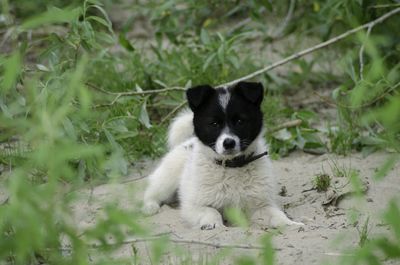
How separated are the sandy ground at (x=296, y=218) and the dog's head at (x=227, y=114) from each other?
56 centimetres

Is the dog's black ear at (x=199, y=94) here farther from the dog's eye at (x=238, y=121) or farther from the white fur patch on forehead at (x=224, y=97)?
the dog's eye at (x=238, y=121)

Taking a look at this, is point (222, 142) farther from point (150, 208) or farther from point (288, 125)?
point (288, 125)

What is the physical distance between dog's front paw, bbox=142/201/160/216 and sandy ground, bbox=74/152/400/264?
49 mm

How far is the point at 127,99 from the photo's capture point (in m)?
5.86

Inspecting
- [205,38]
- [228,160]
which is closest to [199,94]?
[228,160]

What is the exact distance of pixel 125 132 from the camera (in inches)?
209

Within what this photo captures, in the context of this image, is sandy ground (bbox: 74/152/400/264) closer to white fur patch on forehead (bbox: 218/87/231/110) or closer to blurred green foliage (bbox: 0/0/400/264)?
blurred green foliage (bbox: 0/0/400/264)

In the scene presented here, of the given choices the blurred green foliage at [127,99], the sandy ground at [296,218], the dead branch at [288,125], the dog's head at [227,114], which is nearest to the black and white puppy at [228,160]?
the dog's head at [227,114]

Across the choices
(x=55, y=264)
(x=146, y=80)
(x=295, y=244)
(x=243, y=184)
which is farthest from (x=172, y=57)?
(x=55, y=264)

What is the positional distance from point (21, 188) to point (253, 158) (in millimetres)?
2643

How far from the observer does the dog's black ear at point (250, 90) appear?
4938mm

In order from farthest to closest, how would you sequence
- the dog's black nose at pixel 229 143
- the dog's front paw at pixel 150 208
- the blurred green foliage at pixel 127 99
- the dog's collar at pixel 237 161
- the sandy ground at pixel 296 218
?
the dog's front paw at pixel 150 208 → the dog's collar at pixel 237 161 → the dog's black nose at pixel 229 143 → the sandy ground at pixel 296 218 → the blurred green foliage at pixel 127 99

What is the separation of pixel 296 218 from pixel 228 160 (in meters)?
0.61

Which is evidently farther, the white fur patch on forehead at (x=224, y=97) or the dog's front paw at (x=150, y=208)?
the dog's front paw at (x=150, y=208)
